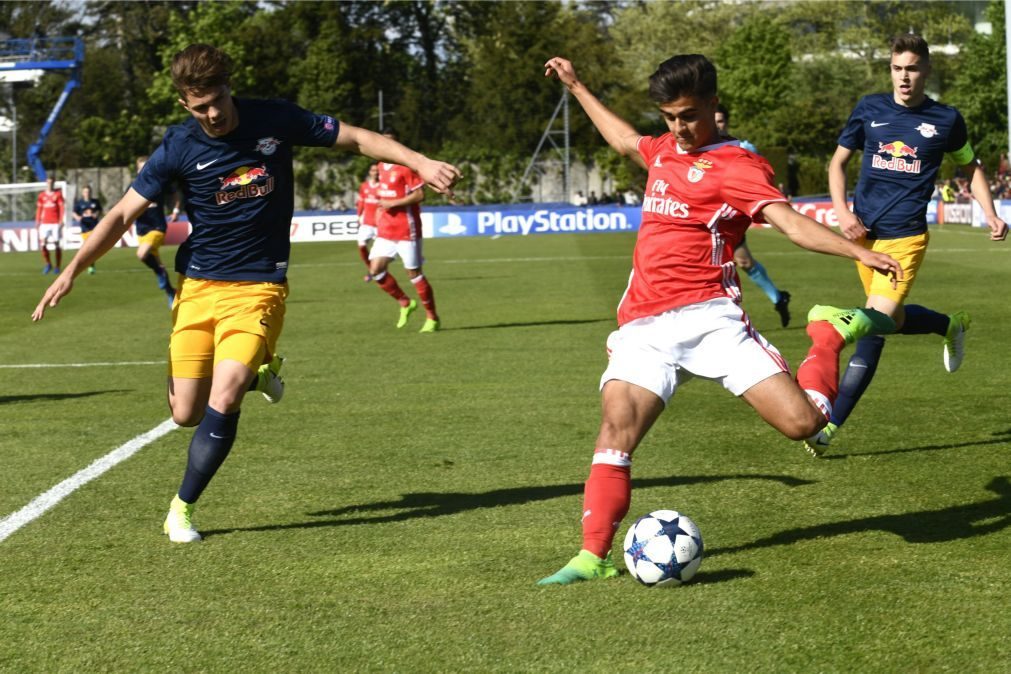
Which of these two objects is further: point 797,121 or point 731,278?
point 797,121

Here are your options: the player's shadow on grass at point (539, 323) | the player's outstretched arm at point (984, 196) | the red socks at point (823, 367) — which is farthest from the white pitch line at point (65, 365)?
the red socks at point (823, 367)

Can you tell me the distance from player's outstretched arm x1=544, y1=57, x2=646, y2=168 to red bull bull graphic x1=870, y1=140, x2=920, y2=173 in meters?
2.80

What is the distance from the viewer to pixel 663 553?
516cm

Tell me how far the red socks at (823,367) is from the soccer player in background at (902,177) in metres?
1.55

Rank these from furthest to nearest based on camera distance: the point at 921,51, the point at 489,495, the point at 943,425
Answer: the point at 943,425, the point at 921,51, the point at 489,495

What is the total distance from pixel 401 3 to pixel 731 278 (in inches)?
2855

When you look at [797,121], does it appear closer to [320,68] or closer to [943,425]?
[320,68]

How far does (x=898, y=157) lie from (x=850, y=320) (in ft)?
6.54

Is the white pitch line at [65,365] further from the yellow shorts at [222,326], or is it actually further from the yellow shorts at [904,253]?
the yellow shorts at [904,253]

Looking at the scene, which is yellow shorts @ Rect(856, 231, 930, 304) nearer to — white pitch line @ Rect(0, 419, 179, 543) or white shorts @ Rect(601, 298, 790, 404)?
white shorts @ Rect(601, 298, 790, 404)

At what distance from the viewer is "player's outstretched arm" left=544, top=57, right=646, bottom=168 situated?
5984 millimetres

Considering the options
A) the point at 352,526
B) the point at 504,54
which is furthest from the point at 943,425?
the point at 504,54

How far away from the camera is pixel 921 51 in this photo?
805 centimetres

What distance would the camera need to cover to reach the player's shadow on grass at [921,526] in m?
5.84
